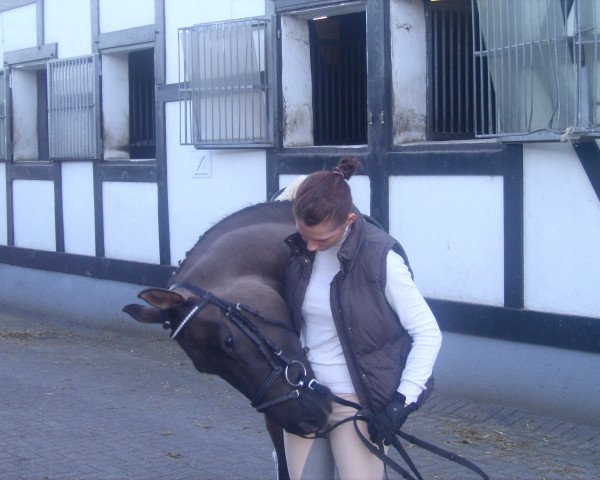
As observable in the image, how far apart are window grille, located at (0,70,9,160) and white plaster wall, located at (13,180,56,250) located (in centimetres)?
48

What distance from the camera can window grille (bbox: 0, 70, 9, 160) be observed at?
13047 millimetres

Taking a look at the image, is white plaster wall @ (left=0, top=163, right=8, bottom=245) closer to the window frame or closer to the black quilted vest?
the window frame

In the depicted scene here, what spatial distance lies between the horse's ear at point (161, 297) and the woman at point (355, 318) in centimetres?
49

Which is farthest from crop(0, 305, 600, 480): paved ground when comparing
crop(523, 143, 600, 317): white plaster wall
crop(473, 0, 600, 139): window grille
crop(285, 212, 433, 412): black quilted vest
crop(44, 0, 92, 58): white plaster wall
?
crop(44, 0, 92, 58): white plaster wall

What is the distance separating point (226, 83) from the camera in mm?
9172

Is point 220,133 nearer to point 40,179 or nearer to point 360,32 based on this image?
point 360,32

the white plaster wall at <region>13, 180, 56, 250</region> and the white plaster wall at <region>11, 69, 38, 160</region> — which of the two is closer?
the white plaster wall at <region>13, 180, 56, 250</region>

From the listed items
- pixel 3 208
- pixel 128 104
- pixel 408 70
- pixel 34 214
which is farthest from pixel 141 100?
pixel 408 70

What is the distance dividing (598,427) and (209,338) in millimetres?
4078

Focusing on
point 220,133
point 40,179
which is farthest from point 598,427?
point 40,179

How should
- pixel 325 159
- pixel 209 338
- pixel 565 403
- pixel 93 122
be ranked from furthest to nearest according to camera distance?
1. pixel 93 122
2. pixel 325 159
3. pixel 565 403
4. pixel 209 338

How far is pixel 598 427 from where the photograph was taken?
657 centimetres

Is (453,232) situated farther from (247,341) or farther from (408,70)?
(247,341)

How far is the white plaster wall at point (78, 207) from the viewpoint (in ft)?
37.9
